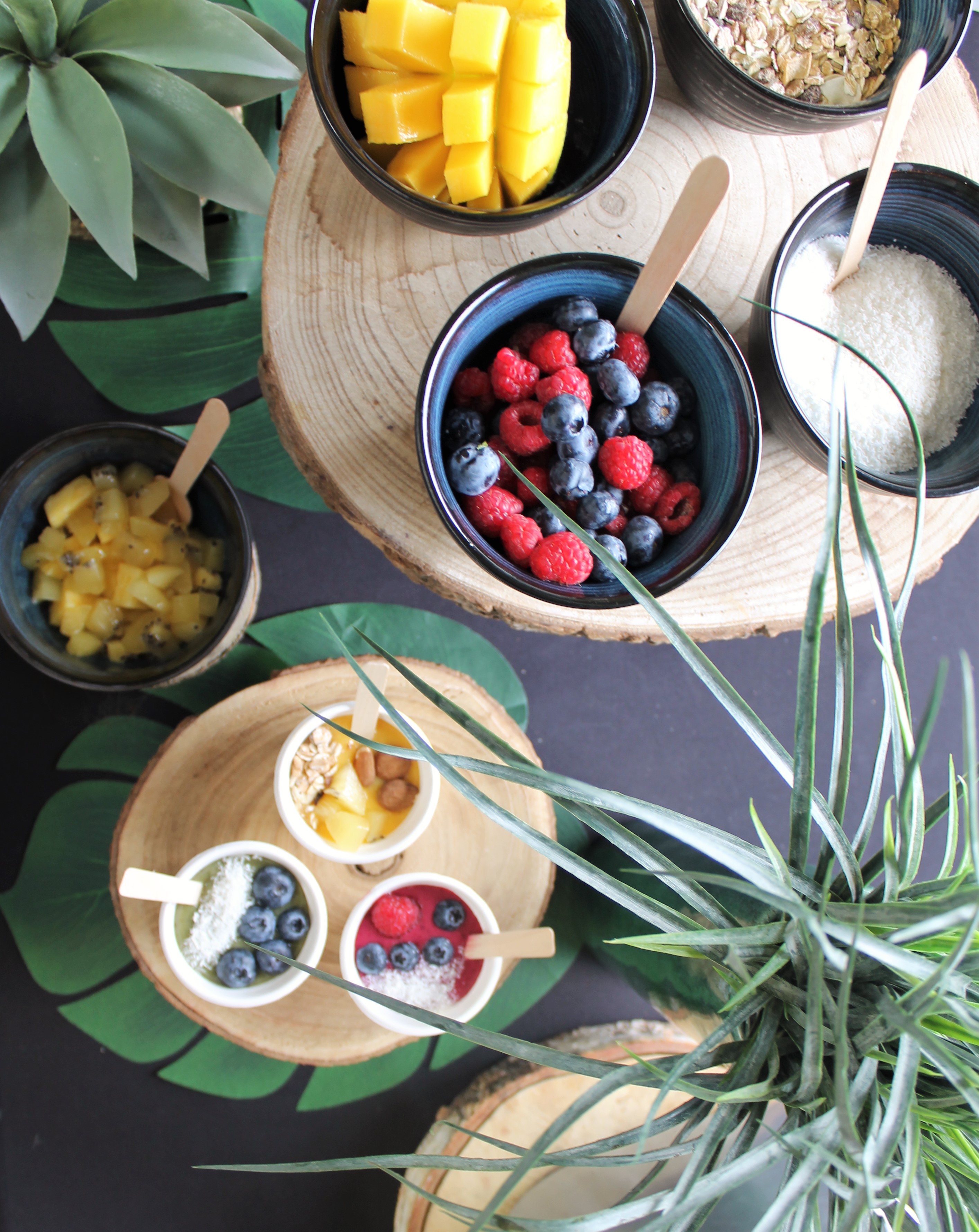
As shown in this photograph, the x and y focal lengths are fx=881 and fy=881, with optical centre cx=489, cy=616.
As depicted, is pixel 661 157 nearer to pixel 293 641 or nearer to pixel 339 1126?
pixel 293 641

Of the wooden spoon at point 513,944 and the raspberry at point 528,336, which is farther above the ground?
the raspberry at point 528,336

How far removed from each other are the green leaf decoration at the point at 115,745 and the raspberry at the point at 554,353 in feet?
3.13

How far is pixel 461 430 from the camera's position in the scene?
3.00ft

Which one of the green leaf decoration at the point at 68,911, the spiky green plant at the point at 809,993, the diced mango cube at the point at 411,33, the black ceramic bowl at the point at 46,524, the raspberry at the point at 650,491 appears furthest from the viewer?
the green leaf decoration at the point at 68,911

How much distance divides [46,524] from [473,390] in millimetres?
766

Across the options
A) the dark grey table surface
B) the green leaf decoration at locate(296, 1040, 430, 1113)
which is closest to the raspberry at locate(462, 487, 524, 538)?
the dark grey table surface

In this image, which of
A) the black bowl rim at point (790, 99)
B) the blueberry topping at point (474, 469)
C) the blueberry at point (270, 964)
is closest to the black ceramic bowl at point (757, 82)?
the black bowl rim at point (790, 99)

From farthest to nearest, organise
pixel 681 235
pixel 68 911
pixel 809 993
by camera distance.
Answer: pixel 68 911
pixel 681 235
pixel 809 993

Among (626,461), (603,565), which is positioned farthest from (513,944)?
(626,461)

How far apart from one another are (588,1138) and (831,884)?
80 cm

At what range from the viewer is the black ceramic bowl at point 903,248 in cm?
87

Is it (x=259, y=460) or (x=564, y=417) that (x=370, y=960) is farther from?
(x=259, y=460)

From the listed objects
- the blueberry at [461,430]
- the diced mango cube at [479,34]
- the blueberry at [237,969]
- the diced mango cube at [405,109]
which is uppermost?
the diced mango cube at [479,34]

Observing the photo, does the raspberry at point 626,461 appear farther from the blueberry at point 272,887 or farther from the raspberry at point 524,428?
the blueberry at point 272,887
